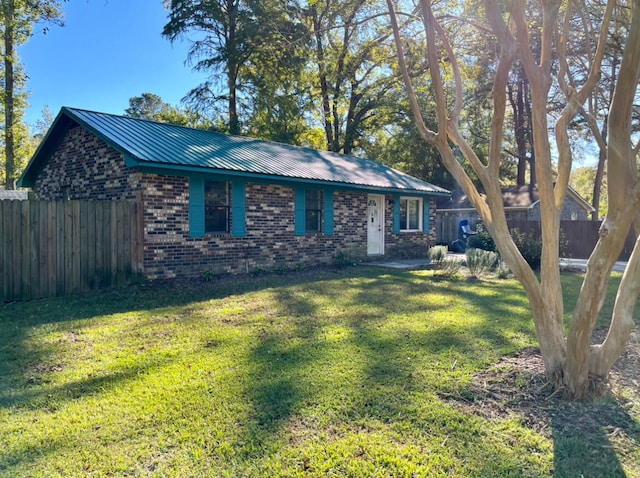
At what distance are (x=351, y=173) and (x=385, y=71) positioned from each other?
13.9 metres

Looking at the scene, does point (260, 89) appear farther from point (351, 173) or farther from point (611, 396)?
point (611, 396)

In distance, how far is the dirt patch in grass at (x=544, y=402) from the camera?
311cm

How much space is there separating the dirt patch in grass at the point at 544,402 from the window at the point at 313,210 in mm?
8661

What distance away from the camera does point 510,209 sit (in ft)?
74.0

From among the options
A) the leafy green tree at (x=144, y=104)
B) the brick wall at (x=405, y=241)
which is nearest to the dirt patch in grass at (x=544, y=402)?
the brick wall at (x=405, y=241)

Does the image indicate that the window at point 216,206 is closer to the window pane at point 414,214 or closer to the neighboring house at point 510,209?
the window pane at point 414,214

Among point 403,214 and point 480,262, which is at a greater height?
point 403,214

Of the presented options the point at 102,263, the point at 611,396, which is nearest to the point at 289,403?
the point at 611,396

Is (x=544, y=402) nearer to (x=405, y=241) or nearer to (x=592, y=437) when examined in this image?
(x=592, y=437)

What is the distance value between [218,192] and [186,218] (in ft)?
3.92

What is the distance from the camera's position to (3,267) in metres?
7.18

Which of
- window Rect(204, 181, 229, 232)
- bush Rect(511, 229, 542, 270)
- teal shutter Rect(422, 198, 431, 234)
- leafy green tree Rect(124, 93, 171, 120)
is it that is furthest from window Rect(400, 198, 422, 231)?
leafy green tree Rect(124, 93, 171, 120)

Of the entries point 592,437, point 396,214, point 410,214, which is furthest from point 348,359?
point 410,214

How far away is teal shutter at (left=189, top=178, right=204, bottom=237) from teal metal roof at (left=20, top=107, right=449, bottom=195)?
48cm
